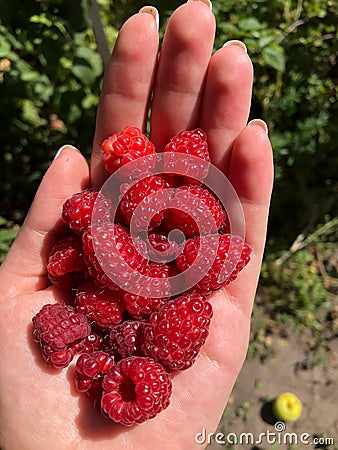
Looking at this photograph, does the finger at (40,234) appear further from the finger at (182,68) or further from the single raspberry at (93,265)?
the finger at (182,68)

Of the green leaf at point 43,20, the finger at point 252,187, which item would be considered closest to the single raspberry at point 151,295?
the finger at point 252,187

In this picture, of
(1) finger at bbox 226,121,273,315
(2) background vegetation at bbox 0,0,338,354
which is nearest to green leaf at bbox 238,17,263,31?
(2) background vegetation at bbox 0,0,338,354

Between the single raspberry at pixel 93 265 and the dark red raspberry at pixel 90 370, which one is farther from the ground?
the single raspberry at pixel 93 265

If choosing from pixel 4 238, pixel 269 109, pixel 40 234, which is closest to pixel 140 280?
pixel 40 234

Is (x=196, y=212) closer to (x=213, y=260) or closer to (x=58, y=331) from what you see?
(x=213, y=260)

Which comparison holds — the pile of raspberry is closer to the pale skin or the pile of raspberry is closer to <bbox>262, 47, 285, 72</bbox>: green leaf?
the pale skin

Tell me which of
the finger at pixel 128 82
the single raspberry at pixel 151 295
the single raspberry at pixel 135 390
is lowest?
the single raspberry at pixel 135 390

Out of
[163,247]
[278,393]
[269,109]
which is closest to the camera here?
[163,247]
